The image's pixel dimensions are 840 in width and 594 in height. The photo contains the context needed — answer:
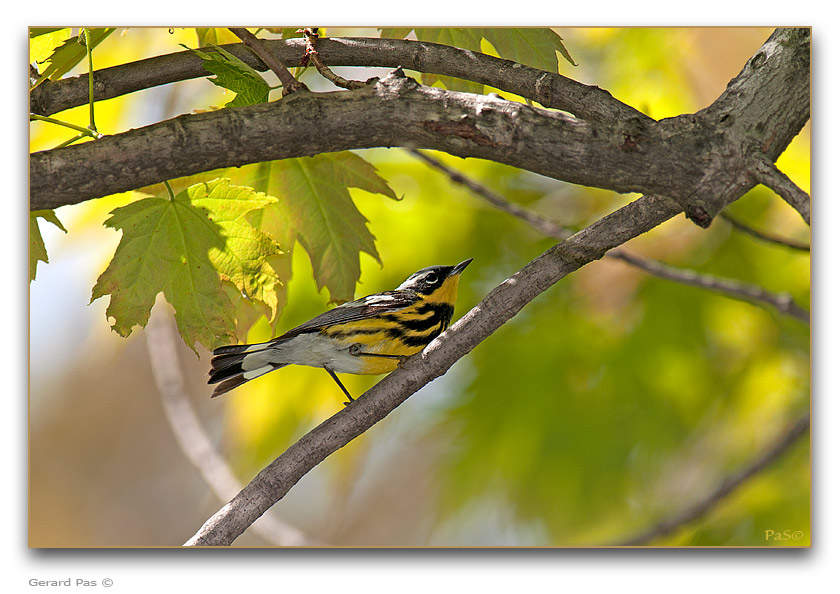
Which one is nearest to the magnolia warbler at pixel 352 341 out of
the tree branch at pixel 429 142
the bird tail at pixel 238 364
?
the bird tail at pixel 238 364

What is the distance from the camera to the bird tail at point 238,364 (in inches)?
53.1

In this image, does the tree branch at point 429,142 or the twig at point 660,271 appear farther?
the twig at point 660,271

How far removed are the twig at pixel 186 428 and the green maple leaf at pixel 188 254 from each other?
33 cm

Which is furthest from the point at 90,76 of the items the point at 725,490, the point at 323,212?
the point at 725,490

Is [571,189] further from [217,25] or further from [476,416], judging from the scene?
[217,25]

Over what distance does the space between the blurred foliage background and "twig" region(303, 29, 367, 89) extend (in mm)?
130

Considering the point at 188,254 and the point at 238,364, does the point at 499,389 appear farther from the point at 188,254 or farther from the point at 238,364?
the point at 188,254

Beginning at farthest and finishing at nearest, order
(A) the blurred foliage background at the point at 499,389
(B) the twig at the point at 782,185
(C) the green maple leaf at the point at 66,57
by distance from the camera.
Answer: (A) the blurred foliage background at the point at 499,389
(C) the green maple leaf at the point at 66,57
(B) the twig at the point at 782,185

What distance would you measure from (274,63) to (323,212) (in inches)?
11.9

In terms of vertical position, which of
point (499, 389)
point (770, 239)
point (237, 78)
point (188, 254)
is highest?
point (770, 239)

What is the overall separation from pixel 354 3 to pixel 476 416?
102 centimetres

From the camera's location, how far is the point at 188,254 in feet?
4.10

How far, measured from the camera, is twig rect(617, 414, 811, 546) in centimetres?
158

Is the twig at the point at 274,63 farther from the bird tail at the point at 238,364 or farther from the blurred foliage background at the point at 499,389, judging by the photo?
the bird tail at the point at 238,364
